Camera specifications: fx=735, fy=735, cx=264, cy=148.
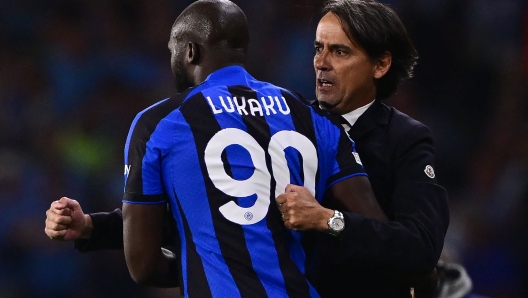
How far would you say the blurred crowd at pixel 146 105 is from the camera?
5.37 metres

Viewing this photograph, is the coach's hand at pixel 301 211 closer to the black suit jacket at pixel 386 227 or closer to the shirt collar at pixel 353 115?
the black suit jacket at pixel 386 227

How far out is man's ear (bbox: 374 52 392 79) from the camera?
286cm

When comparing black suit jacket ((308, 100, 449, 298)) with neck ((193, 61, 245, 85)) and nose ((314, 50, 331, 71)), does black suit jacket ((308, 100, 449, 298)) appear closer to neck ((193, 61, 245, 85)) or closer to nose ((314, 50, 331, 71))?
nose ((314, 50, 331, 71))

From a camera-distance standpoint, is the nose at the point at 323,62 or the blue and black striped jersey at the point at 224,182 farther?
the nose at the point at 323,62

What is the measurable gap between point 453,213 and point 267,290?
3710 mm

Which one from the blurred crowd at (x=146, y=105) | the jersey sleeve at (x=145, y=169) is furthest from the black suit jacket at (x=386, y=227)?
the blurred crowd at (x=146, y=105)

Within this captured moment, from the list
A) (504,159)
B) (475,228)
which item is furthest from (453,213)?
(504,159)

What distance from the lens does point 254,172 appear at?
2232 millimetres

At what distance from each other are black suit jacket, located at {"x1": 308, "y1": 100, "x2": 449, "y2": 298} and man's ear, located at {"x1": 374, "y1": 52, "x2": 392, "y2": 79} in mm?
135

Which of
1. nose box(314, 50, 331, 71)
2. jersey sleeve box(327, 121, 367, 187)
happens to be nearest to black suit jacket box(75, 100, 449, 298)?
jersey sleeve box(327, 121, 367, 187)

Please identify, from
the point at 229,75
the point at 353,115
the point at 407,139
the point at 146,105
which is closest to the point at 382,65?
the point at 353,115

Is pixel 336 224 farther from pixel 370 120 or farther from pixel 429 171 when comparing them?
pixel 370 120

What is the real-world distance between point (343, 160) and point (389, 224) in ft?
0.83

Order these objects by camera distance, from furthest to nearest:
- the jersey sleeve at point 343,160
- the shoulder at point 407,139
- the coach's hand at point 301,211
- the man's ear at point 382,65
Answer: the man's ear at point 382,65 < the shoulder at point 407,139 < the jersey sleeve at point 343,160 < the coach's hand at point 301,211
